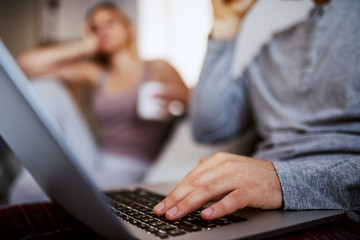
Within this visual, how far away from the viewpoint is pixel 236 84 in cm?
103

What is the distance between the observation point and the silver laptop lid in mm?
302

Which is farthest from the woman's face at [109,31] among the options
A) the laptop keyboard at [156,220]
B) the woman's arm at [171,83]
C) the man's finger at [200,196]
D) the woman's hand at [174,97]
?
the man's finger at [200,196]

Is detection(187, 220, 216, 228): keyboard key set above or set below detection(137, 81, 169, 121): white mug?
below

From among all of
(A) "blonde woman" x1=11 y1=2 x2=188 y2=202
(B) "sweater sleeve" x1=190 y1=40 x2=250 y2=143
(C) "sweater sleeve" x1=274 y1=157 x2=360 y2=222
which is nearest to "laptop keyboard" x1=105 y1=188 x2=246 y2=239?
(C) "sweater sleeve" x1=274 y1=157 x2=360 y2=222

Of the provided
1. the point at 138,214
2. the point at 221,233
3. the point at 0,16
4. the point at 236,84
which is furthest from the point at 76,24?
the point at 221,233

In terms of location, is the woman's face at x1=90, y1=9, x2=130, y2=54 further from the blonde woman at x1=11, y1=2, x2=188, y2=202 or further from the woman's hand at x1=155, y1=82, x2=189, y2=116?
the woman's hand at x1=155, y1=82, x2=189, y2=116

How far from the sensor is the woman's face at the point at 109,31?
1.63 metres

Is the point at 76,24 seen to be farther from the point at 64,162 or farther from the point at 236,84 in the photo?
the point at 64,162

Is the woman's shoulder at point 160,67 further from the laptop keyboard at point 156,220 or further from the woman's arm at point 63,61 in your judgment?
the laptop keyboard at point 156,220

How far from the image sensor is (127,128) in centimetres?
153

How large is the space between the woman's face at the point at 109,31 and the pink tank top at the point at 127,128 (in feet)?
0.83

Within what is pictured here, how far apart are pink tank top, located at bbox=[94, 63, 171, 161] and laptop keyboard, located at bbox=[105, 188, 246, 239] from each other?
91 centimetres

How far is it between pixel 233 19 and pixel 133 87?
2.60ft

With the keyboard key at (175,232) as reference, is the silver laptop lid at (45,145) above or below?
above
